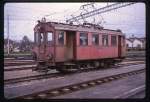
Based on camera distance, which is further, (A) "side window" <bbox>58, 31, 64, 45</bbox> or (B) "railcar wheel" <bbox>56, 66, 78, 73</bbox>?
(A) "side window" <bbox>58, 31, 64, 45</bbox>

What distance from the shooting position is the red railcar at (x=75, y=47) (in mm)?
12594

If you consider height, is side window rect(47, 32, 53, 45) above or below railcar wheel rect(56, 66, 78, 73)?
above

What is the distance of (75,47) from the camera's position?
45.1 ft

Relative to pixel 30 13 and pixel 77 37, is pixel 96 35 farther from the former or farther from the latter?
pixel 30 13

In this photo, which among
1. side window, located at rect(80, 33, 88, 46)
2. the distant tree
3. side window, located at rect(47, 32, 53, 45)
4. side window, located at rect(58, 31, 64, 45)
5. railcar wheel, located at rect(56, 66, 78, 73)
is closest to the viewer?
the distant tree

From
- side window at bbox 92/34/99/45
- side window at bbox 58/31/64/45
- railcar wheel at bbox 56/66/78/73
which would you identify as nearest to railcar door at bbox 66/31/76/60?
side window at bbox 58/31/64/45

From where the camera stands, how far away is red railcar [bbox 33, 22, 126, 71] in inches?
496

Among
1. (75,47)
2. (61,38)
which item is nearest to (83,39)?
(75,47)

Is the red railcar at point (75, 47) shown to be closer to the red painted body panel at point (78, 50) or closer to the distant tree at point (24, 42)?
the red painted body panel at point (78, 50)

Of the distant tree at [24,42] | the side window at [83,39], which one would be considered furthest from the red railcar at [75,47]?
the distant tree at [24,42]

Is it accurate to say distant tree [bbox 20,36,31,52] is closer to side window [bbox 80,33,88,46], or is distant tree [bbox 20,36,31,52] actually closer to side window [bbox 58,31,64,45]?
side window [bbox 58,31,64,45]

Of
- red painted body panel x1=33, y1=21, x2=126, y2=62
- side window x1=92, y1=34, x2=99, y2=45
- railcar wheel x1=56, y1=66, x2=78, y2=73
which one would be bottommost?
railcar wheel x1=56, y1=66, x2=78, y2=73

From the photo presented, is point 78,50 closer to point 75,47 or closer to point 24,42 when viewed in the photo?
point 75,47

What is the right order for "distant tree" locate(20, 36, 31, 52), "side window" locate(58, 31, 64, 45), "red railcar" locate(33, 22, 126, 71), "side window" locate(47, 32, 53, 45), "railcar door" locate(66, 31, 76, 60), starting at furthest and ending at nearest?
"railcar door" locate(66, 31, 76, 60) < "side window" locate(58, 31, 64, 45) < "red railcar" locate(33, 22, 126, 71) < "side window" locate(47, 32, 53, 45) < "distant tree" locate(20, 36, 31, 52)
